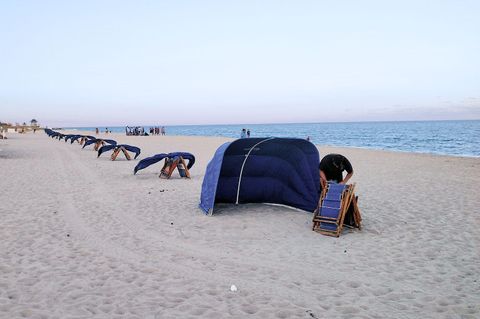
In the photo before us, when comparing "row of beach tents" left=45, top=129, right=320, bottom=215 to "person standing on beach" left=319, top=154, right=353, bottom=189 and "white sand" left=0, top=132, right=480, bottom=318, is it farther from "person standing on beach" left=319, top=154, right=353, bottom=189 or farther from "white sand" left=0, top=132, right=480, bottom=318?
"person standing on beach" left=319, top=154, right=353, bottom=189

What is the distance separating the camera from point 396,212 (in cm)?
924

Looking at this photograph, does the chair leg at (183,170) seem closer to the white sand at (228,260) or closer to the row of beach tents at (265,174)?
the white sand at (228,260)

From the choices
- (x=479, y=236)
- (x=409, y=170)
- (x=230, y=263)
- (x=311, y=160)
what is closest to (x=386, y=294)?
(x=230, y=263)

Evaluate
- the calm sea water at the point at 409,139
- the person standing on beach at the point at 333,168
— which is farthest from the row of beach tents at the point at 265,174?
the calm sea water at the point at 409,139

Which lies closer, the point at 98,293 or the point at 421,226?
the point at 98,293

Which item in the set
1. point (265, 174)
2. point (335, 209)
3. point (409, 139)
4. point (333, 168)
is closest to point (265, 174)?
point (265, 174)

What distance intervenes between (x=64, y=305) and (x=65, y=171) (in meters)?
13.5

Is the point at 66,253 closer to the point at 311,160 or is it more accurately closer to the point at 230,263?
the point at 230,263

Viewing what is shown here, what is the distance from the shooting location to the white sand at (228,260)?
4.51 metres

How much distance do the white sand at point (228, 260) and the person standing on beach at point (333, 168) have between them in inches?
41.2

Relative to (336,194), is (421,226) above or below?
below

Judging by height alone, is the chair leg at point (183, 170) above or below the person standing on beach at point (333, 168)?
below

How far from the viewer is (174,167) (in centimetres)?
1464

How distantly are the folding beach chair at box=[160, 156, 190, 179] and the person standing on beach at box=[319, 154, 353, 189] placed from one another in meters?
7.60
